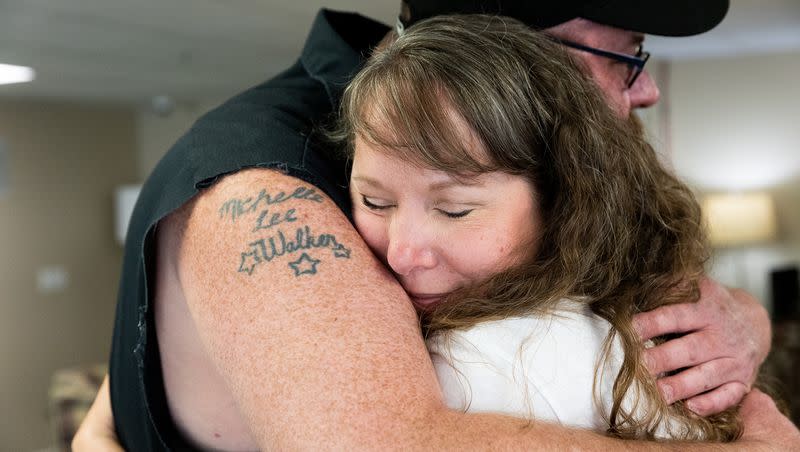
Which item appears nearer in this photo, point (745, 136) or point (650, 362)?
point (650, 362)

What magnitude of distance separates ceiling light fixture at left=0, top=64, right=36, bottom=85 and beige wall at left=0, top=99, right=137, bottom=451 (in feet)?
3.60

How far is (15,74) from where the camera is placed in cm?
572

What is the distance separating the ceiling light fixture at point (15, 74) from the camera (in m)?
5.43

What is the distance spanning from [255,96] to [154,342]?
0.37 meters

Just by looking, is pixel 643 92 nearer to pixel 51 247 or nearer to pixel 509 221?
pixel 509 221

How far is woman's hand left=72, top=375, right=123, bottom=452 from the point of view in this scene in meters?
1.32

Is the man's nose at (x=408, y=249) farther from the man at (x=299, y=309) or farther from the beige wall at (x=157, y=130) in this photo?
the beige wall at (x=157, y=130)

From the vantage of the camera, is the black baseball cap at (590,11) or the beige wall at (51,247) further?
the beige wall at (51,247)

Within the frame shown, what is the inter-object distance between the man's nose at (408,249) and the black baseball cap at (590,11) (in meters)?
0.39

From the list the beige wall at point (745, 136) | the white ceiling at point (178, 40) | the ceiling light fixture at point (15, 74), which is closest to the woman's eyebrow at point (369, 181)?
the white ceiling at point (178, 40)

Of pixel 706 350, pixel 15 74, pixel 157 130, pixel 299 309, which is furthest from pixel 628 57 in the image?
pixel 157 130

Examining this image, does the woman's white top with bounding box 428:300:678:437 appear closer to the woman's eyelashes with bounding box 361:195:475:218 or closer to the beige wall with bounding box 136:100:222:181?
the woman's eyelashes with bounding box 361:195:475:218

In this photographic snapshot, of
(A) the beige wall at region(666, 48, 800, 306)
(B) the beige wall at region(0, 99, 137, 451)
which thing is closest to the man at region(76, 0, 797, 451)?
(A) the beige wall at region(666, 48, 800, 306)

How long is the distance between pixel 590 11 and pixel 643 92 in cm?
23
